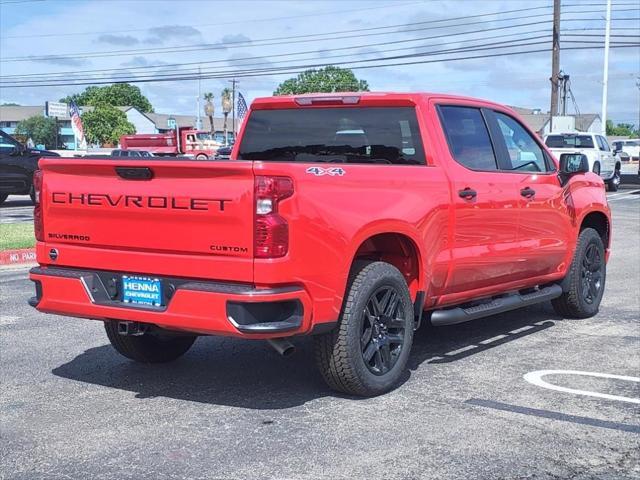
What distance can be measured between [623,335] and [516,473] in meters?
3.68

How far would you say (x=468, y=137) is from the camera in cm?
650

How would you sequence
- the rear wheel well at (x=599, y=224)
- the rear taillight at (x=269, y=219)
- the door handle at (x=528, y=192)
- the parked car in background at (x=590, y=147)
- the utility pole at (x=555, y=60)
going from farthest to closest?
the utility pole at (x=555, y=60) < the parked car in background at (x=590, y=147) < the rear wheel well at (x=599, y=224) < the door handle at (x=528, y=192) < the rear taillight at (x=269, y=219)

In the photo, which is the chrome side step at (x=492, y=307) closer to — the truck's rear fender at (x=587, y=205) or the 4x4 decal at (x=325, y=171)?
the truck's rear fender at (x=587, y=205)

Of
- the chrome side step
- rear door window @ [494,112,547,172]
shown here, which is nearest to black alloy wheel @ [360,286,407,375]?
the chrome side step

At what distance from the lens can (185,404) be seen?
5254 millimetres

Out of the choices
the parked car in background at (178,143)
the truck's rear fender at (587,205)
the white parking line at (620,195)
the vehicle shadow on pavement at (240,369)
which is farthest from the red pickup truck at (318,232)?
the parked car in background at (178,143)

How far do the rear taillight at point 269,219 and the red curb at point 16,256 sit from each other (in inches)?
319

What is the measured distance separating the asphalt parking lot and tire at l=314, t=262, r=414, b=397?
146mm

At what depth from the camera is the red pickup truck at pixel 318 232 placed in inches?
184

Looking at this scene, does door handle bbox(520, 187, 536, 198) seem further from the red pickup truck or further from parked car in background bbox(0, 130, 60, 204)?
parked car in background bbox(0, 130, 60, 204)

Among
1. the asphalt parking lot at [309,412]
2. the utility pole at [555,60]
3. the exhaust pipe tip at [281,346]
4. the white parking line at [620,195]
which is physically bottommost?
the white parking line at [620,195]

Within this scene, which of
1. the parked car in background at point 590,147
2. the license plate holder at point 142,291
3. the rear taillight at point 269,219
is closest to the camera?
the rear taillight at point 269,219

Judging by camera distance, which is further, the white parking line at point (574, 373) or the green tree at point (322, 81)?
the green tree at point (322, 81)

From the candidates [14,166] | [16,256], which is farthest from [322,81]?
[16,256]
